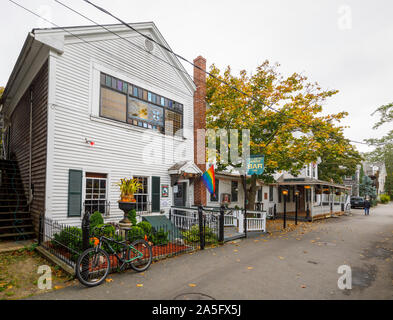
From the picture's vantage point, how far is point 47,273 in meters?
5.86

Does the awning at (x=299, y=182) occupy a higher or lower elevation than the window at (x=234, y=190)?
higher

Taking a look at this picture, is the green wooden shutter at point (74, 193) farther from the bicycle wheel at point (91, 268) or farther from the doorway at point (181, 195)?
the doorway at point (181, 195)

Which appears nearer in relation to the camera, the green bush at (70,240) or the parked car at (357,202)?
the green bush at (70,240)

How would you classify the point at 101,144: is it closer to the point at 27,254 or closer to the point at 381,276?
the point at 27,254

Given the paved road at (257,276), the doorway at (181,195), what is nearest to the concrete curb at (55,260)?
the paved road at (257,276)

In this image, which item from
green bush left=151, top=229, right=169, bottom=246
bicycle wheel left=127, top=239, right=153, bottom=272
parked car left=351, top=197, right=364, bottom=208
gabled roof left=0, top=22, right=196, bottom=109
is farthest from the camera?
parked car left=351, top=197, right=364, bottom=208

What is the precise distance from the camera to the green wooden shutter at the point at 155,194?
10.8 meters

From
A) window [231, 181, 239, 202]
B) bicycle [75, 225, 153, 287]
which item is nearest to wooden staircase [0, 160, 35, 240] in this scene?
bicycle [75, 225, 153, 287]

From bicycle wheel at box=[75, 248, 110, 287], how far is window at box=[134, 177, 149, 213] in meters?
4.64

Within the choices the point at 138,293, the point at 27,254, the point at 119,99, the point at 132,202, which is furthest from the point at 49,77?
the point at 138,293

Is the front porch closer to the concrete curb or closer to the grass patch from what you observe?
the concrete curb

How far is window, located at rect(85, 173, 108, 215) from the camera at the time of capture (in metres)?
8.85

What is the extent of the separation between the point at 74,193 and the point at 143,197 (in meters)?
3.08

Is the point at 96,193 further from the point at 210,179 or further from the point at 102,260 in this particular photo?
the point at 210,179
